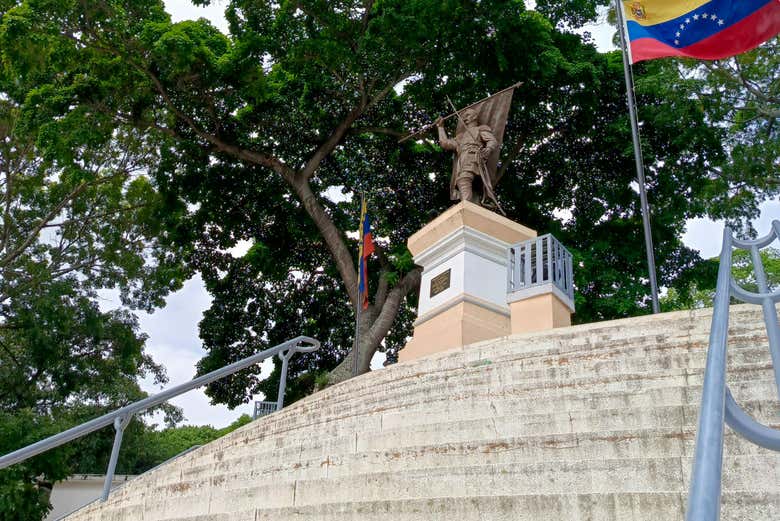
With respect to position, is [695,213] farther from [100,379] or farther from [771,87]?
[100,379]

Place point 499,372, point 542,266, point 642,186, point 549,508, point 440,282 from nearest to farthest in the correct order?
point 549,508 < point 499,372 < point 542,266 < point 642,186 < point 440,282

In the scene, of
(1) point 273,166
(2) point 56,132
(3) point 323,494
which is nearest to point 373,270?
(1) point 273,166

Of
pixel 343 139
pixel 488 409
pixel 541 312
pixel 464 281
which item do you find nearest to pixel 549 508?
pixel 488 409

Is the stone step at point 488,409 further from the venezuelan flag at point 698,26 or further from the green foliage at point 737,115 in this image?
the green foliage at point 737,115

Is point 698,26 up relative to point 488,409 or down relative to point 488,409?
up

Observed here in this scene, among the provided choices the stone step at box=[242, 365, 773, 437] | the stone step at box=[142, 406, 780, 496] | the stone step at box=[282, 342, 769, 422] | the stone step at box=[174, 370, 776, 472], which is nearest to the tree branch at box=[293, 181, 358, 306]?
the stone step at box=[282, 342, 769, 422]

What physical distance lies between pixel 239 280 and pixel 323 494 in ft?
43.3

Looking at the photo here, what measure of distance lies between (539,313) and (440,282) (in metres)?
1.83

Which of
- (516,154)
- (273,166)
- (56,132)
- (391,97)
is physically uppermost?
(391,97)

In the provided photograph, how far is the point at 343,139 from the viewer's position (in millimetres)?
16438

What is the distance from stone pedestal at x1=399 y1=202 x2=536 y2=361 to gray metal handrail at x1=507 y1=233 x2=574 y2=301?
537mm

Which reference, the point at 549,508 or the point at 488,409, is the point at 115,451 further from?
the point at 549,508

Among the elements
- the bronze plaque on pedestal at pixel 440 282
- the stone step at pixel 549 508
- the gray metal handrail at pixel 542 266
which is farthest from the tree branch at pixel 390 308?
the stone step at pixel 549 508

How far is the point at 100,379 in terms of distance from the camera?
16.5m
